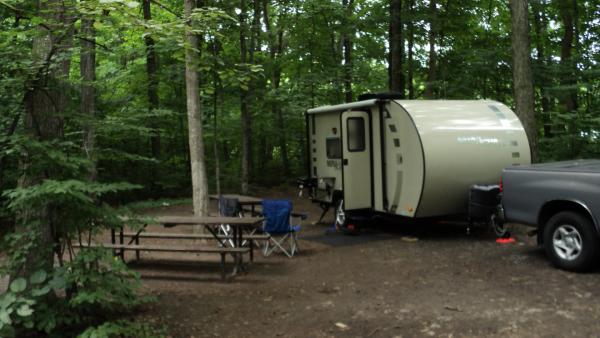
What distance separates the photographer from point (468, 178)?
9312 mm

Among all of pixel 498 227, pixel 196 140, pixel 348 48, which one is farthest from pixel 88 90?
pixel 348 48

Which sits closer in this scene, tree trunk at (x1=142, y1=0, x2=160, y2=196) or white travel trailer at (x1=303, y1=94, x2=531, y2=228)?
white travel trailer at (x1=303, y1=94, x2=531, y2=228)

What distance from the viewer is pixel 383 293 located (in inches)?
242

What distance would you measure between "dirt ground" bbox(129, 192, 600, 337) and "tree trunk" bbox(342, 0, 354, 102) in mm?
10126

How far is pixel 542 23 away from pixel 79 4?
64.1 feet

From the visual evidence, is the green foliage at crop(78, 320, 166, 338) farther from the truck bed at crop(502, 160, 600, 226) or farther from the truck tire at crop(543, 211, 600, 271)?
the truck bed at crop(502, 160, 600, 226)

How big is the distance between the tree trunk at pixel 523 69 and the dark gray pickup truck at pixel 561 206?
3.07 m

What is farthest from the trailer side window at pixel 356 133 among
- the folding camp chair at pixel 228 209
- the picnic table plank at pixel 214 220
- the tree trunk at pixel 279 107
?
the tree trunk at pixel 279 107

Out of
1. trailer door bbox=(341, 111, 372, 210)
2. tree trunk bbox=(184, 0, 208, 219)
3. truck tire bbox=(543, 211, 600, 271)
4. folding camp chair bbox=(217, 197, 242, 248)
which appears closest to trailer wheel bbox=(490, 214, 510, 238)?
truck tire bbox=(543, 211, 600, 271)

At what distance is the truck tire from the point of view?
623cm

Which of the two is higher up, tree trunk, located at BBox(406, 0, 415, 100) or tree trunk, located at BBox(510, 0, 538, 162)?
tree trunk, located at BBox(406, 0, 415, 100)

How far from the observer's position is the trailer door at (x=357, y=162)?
10477 millimetres

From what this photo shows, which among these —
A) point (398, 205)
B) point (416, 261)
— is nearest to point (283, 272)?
point (416, 261)

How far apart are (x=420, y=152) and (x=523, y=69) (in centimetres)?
319
